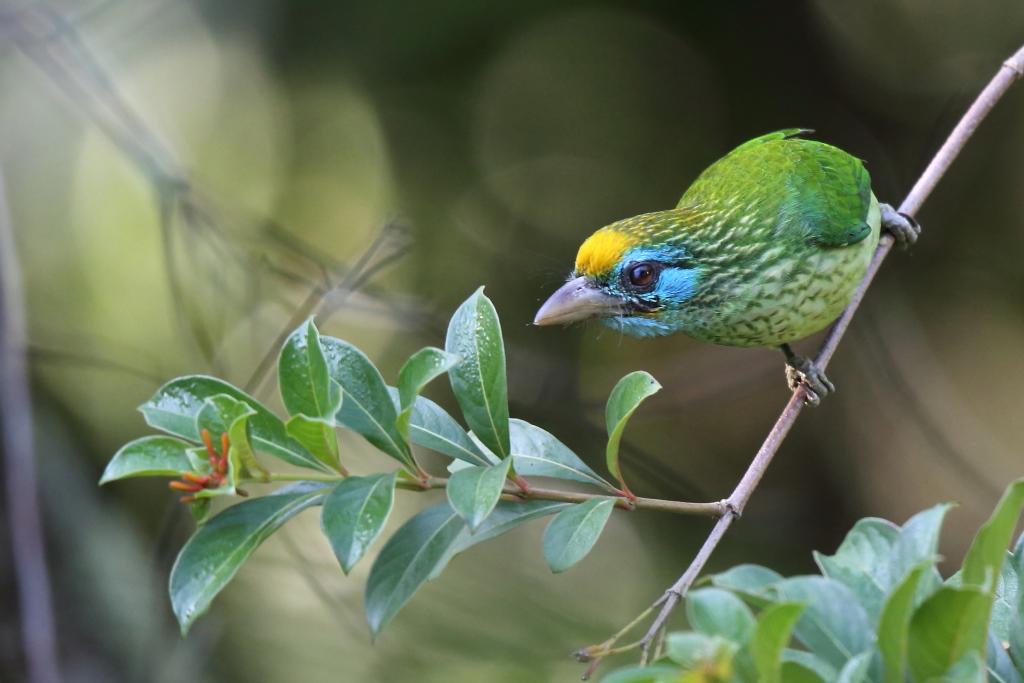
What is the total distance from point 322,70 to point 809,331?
4.13m

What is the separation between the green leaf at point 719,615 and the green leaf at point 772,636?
38 mm

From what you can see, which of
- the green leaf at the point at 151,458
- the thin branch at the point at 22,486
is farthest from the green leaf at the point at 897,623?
the thin branch at the point at 22,486

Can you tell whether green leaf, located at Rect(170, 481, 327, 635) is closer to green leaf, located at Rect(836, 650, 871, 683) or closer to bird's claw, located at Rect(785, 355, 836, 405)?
green leaf, located at Rect(836, 650, 871, 683)

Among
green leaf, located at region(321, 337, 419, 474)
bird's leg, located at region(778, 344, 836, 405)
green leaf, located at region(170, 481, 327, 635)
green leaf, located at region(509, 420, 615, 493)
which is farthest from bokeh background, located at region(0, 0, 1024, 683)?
green leaf, located at region(170, 481, 327, 635)

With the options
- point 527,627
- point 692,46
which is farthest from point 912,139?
point 527,627

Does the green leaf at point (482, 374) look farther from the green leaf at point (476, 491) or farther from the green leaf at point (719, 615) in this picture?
the green leaf at point (719, 615)

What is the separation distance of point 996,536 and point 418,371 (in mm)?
792

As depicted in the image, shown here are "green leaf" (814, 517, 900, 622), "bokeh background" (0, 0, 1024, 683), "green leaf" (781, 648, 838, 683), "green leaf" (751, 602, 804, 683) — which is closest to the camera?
"green leaf" (751, 602, 804, 683)

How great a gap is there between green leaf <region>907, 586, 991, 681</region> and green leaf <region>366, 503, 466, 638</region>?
25.9 inches

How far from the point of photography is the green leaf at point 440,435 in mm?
1553

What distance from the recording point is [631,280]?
2.79 m

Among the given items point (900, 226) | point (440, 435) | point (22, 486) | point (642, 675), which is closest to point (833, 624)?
point (642, 675)

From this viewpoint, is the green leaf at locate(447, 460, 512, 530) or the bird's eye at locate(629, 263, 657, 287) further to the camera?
the bird's eye at locate(629, 263, 657, 287)

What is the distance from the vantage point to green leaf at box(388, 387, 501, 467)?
155 centimetres
